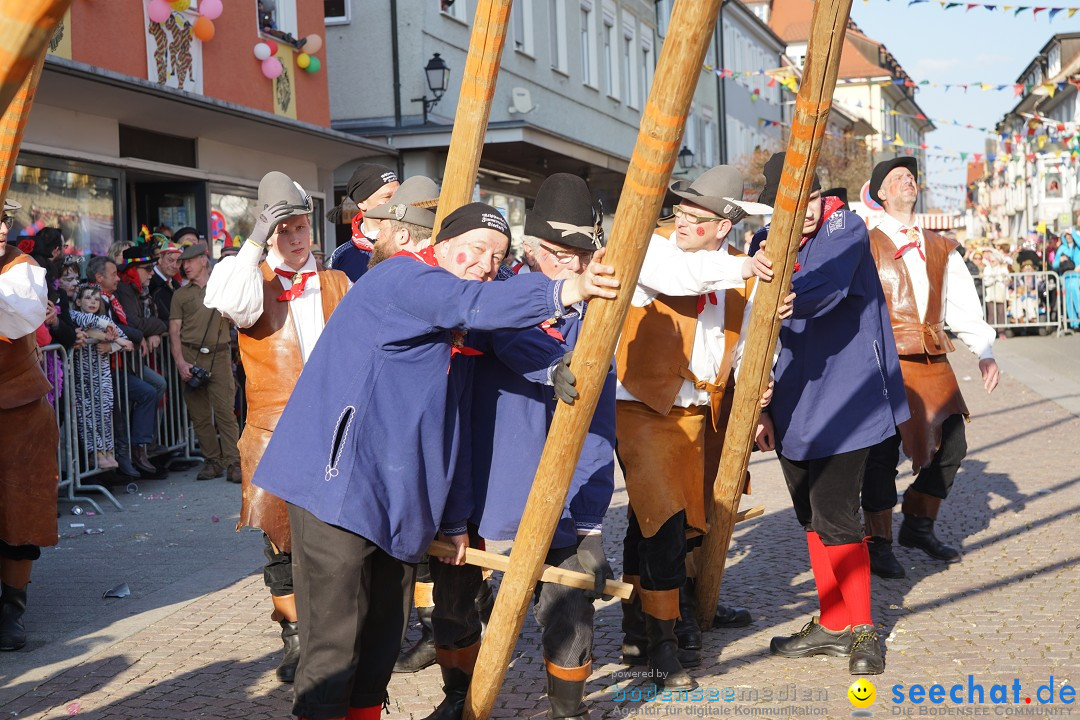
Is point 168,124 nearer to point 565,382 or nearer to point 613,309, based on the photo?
point 565,382

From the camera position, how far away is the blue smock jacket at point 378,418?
11.8ft

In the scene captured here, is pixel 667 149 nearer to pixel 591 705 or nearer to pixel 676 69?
pixel 676 69

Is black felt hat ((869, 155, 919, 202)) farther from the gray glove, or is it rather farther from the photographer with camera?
the photographer with camera

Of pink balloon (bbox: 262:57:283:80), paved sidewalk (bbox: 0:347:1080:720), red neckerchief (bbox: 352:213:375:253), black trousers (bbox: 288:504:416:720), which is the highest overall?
pink balloon (bbox: 262:57:283:80)

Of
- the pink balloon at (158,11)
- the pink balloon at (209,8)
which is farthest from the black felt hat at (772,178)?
the pink balloon at (209,8)

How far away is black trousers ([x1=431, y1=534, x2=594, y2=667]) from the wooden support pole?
26 centimetres

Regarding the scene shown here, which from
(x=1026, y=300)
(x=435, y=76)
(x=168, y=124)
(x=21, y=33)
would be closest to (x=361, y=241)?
(x=21, y=33)

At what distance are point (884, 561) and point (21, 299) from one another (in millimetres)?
4488

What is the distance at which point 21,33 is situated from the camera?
1733 mm

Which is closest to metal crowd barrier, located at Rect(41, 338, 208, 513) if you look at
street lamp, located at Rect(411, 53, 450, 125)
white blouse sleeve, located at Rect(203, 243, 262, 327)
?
white blouse sleeve, located at Rect(203, 243, 262, 327)

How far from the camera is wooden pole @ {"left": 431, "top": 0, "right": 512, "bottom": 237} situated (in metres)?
4.80

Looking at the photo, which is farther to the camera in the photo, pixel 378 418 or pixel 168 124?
pixel 168 124

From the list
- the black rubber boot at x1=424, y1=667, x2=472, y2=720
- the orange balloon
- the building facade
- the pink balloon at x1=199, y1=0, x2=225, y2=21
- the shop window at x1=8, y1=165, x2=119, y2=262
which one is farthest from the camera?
the pink balloon at x1=199, y1=0, x2=225, y2=21

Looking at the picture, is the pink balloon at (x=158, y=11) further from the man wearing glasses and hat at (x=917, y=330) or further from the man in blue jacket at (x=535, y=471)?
the man in blue jacket at (x=535, y=471)
